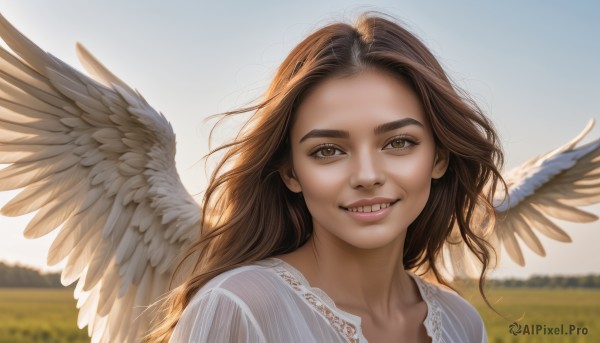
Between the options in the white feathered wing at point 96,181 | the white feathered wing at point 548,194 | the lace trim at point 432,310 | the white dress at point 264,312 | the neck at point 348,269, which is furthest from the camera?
the white feathered wing at point 548,194

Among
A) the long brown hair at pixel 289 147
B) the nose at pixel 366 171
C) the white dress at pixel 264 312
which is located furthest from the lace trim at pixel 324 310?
the nose at pixel 366 171

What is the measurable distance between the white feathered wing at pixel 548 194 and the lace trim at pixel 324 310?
8.55 ft

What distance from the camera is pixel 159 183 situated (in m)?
3.88

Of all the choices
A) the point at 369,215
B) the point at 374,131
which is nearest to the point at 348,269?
the point at 369,215

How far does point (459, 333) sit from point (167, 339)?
1.20 metres

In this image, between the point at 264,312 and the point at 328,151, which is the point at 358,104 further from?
the point at 264,312

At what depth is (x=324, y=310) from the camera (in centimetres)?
257

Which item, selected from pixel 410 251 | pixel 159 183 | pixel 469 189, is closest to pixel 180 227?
pixel 159 183

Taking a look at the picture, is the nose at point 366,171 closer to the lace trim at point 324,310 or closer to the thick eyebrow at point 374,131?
the thick eyebrow at point 374,131

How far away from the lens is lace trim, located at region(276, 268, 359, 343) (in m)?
2.56

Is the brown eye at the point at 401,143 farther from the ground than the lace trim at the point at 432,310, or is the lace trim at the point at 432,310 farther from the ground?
the brown eye at the point at 401,143

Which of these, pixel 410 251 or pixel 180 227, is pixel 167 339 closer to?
pixel 410 251

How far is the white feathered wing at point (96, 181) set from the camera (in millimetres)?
3543

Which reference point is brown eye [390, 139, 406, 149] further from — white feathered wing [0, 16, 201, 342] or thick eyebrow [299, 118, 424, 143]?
white feathered wing [0, 16, 201, 342]
